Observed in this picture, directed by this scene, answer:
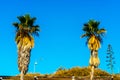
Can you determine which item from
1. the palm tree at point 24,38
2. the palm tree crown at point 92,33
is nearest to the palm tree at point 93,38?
the palm tree crown at point 92,33

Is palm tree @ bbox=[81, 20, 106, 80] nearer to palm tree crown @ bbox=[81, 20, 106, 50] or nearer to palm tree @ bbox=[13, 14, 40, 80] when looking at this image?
palm tree crown @ bbox=[81, 20, 106, 50]

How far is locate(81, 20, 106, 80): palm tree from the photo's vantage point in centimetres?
6384

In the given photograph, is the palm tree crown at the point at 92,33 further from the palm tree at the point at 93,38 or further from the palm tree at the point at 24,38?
the palm tree at the point at 24,38

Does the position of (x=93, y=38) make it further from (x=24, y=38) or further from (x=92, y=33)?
(x=24, y=38)

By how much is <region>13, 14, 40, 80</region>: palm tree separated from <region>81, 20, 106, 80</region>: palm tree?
9.33m

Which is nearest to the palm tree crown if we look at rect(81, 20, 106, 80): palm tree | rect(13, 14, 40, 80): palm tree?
rect(81, 20, 106, 80): palm tree

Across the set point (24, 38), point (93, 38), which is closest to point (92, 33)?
point (93, 38)

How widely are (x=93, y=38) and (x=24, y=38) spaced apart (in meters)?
10.9

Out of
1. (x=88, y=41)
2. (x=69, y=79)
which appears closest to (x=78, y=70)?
(x=88, y=41)

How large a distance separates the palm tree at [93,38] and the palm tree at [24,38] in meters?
9.33

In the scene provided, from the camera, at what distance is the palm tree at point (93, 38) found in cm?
6384

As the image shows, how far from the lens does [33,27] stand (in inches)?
2275

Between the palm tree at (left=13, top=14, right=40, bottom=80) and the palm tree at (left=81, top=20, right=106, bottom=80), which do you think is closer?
the palm tree at (left=13, top=14, right=40, bottom=80)

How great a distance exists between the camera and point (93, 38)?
64.7m
